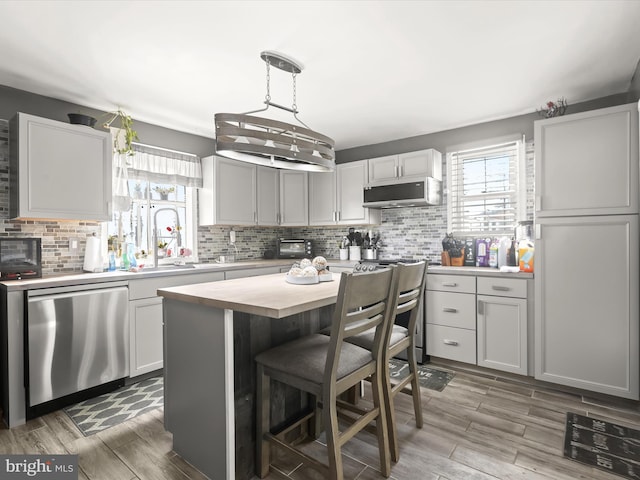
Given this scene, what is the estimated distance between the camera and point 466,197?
381 cm

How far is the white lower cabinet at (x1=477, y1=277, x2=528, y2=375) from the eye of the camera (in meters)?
2.91

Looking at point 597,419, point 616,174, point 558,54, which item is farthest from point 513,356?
point 558,54

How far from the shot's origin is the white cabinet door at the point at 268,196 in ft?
14.8

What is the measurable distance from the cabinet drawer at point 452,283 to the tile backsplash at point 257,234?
71 cm

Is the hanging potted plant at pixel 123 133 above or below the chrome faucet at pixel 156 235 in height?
above

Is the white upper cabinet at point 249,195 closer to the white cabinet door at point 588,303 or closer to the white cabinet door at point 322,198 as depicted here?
the white cabinet door at point 322,198

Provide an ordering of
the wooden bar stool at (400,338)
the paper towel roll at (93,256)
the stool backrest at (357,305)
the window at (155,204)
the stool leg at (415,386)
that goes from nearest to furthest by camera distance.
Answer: the stool backrest at (357,305)
the wooden bar stool at (400,338)
the stool leg at (415,386)
the paper towel roll at (93,256)
the window at (155,204)

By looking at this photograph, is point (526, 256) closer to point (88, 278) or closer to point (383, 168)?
point (383, 168)

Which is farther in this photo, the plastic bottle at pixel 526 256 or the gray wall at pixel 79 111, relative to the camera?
the plastic bottle at pixel 526 256

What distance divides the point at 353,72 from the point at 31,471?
3153mm

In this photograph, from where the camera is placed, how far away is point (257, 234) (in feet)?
16.0

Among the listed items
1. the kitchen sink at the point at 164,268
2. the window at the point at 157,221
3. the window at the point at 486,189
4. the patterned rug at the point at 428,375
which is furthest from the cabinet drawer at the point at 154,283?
the window at the point at 486,189

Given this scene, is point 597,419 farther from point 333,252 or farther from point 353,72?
point 333,252

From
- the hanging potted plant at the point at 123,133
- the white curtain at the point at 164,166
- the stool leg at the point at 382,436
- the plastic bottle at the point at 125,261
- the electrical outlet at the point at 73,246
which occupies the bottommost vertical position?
the stool leg at the point at 382,436
